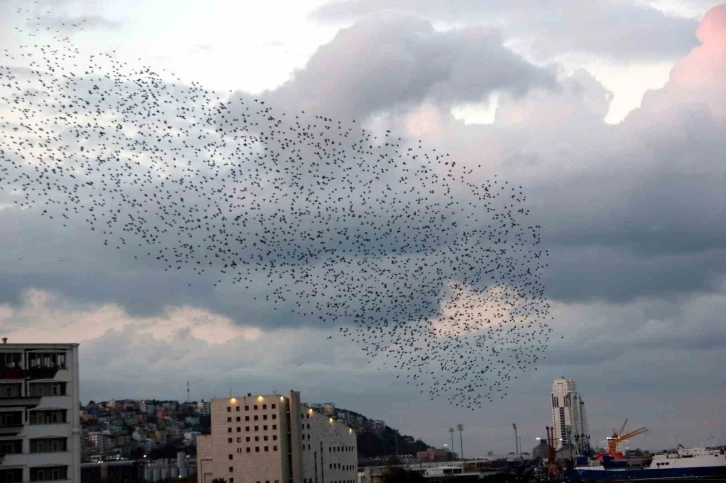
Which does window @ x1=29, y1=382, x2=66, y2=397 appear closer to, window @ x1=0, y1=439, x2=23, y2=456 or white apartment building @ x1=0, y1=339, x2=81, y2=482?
white apartment building @ x1=0, y1=339, x2=81, y2=482

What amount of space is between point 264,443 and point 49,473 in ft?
287

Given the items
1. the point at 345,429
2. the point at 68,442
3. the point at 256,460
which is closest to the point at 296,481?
the point at 256,460

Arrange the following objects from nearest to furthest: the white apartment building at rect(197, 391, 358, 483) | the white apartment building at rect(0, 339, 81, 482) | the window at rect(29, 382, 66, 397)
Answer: the white apartment building at rect(0, 339, 81, 482) → the window at rect(29, 382, 66, 397) → the white apartment building at rect(197, 391, 358, 483)

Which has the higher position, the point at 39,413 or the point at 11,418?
the point at 39,413

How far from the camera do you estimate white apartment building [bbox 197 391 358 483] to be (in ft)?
553

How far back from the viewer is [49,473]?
83688 mm

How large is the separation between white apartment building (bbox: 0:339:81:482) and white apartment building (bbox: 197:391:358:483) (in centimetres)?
8532

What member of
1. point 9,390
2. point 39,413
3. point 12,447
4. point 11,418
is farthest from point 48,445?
point 9,390

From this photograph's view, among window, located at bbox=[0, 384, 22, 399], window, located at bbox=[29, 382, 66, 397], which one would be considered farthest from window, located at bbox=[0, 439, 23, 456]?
window, located at bbox=[29, 382, 66, 397]

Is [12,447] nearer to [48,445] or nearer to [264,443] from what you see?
[48,445]

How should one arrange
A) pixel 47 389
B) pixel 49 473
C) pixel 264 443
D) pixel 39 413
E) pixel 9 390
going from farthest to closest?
pixel 264 443 → pixel 47 389 → pixel 39 413 → pixel 49 473 → pixel 9 390

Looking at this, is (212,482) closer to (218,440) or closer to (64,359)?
(218,440)

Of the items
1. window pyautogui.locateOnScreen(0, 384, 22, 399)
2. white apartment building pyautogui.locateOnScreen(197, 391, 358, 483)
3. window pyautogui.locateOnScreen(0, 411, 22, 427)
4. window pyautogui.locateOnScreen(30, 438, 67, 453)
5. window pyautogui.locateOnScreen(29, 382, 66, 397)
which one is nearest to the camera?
window pyautogui.locateOnScreen(0, 411, 22, 427)

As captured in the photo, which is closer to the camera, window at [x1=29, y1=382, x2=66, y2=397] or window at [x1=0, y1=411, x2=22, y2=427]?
window at [x1=0, y1=411, x2=22, y2=427]
